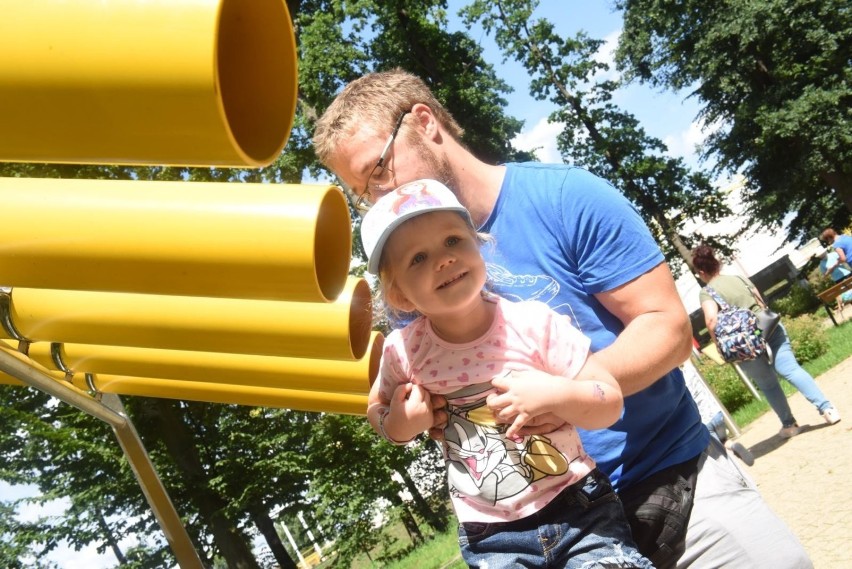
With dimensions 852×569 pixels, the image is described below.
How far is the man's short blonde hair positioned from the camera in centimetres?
221

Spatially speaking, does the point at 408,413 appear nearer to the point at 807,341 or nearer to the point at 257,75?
the point at 257,75

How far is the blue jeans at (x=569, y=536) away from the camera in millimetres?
1709

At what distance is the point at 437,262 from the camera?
1765 millimetres

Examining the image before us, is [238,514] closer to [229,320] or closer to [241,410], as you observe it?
[241,410]

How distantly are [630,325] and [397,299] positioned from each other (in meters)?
0.53

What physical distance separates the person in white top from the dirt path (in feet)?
8.75

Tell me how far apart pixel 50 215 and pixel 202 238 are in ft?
0.94

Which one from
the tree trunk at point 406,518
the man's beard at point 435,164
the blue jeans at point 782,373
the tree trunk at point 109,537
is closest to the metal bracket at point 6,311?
the man's beard at point 435,164

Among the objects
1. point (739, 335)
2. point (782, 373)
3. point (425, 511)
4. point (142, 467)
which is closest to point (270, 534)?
point (425, 511)

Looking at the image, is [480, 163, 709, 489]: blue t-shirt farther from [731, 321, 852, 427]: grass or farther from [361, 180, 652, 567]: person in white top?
[731, 321, 852, 427]: grass

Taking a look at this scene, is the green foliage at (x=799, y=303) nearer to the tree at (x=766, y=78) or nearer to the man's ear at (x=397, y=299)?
the tree at (x=766, y=78)

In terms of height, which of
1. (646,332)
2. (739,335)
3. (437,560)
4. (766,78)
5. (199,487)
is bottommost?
(437,560)

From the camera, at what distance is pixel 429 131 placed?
2.26 m

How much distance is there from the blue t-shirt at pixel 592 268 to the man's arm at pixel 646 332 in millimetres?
32
